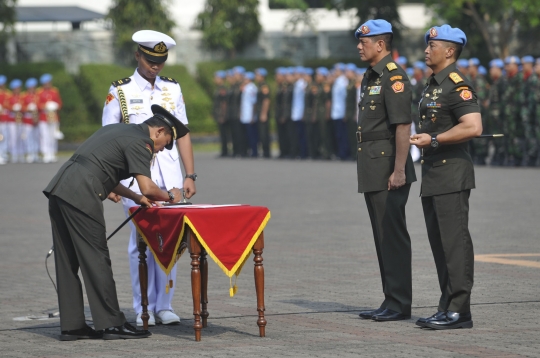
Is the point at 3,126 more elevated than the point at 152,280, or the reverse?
the point at 3,126

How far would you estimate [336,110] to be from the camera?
27594mm

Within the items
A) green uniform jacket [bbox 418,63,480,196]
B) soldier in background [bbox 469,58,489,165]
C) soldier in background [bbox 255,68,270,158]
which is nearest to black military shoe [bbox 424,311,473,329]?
green uniform jacket [bbox 418,63,480,196]

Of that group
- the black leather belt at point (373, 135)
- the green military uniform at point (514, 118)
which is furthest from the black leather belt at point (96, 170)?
the green military uniform at point (514, 118)

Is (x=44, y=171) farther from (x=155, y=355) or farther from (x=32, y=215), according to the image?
(x=155, y=355)

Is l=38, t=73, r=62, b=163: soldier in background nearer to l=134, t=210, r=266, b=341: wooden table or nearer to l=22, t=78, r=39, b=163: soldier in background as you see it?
l=22, t=78, r=39, b=163: soldier in background

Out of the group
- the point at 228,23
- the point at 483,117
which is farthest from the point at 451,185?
the point at 228,23

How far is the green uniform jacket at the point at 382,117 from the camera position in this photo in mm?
7738

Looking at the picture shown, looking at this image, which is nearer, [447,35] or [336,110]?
[447,35]

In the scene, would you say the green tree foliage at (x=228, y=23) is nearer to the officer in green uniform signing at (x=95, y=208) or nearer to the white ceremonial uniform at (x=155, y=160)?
the white ceremonial uniform at (x=155, y=160)

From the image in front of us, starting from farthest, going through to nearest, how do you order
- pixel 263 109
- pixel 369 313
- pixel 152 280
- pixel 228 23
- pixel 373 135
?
pixel 228 23 → pixel 263 109 → pixel 152 280 → pixel 373 135 → pixel 369 313

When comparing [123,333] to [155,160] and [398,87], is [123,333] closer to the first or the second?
[155,160]

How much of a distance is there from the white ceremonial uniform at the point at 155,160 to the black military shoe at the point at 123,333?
0.61m

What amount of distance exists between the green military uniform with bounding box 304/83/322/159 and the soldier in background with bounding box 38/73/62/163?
7.18m

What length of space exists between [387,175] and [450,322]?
46.3 inches
